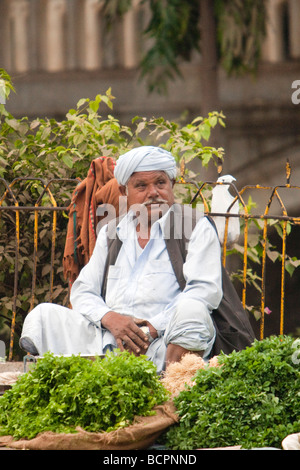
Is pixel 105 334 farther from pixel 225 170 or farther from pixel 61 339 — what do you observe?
pixel 225 170

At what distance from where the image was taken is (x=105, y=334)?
3977mm

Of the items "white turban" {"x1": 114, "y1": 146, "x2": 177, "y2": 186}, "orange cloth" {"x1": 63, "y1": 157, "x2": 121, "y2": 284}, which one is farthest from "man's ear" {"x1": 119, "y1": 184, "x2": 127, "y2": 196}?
"orange cloth" {"x1": 63, "y1": 157, "x2": 121, "y2": 284}

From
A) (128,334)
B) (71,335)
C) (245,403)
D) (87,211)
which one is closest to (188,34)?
(87,211)

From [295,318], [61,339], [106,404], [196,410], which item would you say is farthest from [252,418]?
[295,318]

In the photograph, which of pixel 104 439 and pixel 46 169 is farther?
pixel 46 169

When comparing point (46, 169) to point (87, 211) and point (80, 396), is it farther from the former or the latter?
point (80, 396)

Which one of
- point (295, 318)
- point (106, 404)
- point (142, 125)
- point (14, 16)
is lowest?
point (295, 318)

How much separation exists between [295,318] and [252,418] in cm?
516

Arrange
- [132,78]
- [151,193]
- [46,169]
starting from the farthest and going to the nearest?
1. [132,78]
2. [46,169]
3. [151,193]

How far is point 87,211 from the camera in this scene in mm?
4719

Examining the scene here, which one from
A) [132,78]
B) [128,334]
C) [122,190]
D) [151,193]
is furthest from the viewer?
[132,78]

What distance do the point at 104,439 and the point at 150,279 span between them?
122cm

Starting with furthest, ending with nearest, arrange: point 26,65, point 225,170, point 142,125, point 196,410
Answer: point 26,65 → point 225,170 → point 142,125 → point 196,410

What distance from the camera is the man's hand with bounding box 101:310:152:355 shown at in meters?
3.81
